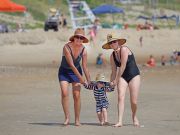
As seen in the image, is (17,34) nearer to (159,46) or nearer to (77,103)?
(159,46)

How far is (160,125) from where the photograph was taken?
1104 cm

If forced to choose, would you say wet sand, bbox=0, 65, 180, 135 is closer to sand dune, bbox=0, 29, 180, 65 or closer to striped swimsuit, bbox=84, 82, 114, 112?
striped swimsuit, bbox=84, 82, 114, 112

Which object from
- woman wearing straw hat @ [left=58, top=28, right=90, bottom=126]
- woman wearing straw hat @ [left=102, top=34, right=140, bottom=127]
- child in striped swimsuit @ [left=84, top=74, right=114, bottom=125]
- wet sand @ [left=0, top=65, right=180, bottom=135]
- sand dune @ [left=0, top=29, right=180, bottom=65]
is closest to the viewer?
wet sand @ [left=0, top=65, right=180, bottom=135]

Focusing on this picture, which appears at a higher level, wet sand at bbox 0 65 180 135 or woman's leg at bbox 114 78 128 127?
woman's leg at bbox 114 78 128 127

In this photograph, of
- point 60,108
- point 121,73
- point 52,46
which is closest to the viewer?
point 121,73

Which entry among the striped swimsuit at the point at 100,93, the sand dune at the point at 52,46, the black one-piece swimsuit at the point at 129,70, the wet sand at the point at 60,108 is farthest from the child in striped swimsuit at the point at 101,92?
the sand dune at the point at 52,46

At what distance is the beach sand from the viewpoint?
1067 cm

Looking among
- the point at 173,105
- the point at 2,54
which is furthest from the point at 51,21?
the point at 173,105

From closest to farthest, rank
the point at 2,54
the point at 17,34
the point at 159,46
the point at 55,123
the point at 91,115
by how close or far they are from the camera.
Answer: the point at 55,123 < the point at 91,115 < the point at 2,54 < the point at 17,34 < the point at 159,46

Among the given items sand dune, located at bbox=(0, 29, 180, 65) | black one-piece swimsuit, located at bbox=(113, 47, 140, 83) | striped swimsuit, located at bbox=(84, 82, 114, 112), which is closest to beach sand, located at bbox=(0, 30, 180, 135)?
sand dune, located at bbox=(0, 29, 180, 65)

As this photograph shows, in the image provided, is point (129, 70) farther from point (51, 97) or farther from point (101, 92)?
point (51, 97)

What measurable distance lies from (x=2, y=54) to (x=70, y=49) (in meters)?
22.1

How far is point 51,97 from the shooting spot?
54.0ft

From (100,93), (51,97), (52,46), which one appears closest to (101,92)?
(100,93)
